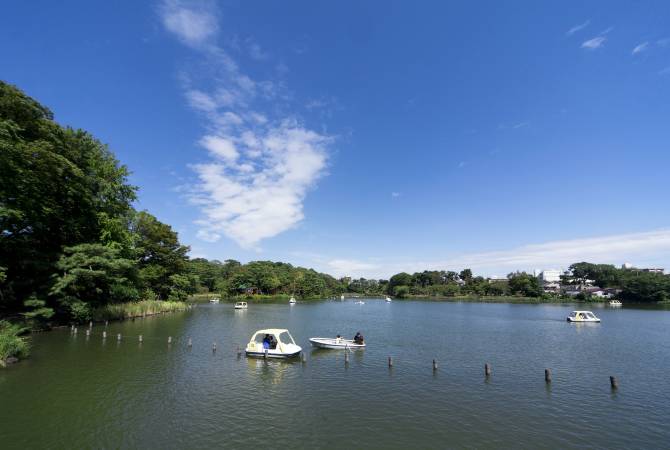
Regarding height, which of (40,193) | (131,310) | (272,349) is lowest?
(272,349)

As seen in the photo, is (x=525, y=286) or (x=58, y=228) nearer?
(x=58, y=228)

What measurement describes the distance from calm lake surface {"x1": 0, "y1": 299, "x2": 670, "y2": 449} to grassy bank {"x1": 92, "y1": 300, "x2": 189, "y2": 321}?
34.1 ft

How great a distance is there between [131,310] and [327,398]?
44080 mm

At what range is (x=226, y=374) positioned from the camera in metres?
23.9

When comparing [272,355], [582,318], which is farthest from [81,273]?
[582,318]

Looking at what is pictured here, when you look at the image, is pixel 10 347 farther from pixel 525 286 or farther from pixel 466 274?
pixel 466 274

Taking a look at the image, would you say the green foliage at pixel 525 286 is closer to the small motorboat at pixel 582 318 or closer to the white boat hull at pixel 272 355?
the small motorboat at pixel 582 318

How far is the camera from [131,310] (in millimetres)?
51188

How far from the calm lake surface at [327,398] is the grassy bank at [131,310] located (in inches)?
409

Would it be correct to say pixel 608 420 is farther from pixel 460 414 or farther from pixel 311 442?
pixel 311 442

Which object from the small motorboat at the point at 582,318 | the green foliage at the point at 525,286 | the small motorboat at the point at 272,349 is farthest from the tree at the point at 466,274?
the small motorboat at the point at 272,349

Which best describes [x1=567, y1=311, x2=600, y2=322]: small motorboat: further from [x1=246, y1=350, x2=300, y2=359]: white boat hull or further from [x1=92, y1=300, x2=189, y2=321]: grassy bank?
[x1=92, y1=300, x2=189, y2=321]: grassy bank

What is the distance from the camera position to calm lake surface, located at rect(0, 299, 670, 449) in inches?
573

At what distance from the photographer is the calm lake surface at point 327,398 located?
14.6 metres
